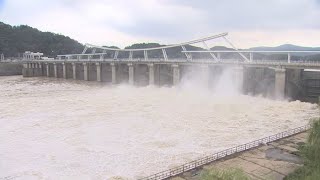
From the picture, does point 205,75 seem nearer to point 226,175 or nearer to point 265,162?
point 265,162

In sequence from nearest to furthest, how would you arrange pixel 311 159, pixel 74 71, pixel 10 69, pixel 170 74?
pixel 311 159
pixel 170 74
pixel 74 71
pixel 10 69

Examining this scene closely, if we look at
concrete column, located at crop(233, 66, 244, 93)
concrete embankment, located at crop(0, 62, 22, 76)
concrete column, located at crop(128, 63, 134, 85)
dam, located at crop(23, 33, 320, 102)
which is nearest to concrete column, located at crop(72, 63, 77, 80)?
dam, located at crop(23, 33, 320, 102)

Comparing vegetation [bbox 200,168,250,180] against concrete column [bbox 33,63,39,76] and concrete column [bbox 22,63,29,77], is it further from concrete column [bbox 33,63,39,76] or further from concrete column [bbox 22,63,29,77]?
concrete column [bbox 33,63,39,76]

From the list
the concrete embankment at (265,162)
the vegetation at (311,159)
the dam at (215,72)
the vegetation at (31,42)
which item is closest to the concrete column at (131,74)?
the dam at (215,72)

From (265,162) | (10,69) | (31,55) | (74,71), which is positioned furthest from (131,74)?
(31,55)

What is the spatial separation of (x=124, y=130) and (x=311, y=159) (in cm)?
1673

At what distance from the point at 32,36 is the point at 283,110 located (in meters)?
142

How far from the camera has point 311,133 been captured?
68.5 ft

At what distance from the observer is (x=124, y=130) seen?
32250 millimetres

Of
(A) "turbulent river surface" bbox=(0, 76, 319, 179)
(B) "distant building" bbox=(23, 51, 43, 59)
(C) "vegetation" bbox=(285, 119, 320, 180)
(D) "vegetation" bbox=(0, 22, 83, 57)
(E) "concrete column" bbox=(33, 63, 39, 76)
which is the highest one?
(D) "vegetation" bbox=(0, 22, 83, 57)

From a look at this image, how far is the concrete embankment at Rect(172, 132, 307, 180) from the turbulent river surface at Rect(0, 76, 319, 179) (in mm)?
3279

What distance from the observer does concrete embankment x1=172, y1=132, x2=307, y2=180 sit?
18891mm

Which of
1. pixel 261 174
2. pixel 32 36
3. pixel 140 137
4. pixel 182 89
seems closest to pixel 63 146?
pixel 140 137

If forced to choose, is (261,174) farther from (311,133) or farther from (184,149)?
(184,149)
